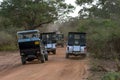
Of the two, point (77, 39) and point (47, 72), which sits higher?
point (77, 39)

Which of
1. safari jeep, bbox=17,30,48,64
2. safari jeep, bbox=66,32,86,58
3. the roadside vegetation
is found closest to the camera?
safari jeep, bbox=17,30,48,64

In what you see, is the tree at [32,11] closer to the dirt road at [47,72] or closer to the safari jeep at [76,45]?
the safari jeep at [76,45]

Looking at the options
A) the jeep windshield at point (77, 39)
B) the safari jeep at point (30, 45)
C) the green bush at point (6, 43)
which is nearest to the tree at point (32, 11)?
the green bush at point (6, 43)

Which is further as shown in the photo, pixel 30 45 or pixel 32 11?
pixel 32 11

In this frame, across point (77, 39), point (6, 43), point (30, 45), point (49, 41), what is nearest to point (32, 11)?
point (6, 43)

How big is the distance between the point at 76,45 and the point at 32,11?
23041 mm

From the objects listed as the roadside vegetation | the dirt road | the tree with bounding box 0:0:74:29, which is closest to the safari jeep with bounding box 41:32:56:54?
the roadside vegetation

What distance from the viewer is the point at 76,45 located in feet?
131

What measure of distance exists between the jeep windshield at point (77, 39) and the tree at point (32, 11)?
19.4 meters

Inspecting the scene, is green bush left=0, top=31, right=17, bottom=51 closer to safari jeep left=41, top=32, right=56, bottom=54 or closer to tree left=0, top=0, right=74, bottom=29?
tree left=0, top=0, right=74, bottom=29

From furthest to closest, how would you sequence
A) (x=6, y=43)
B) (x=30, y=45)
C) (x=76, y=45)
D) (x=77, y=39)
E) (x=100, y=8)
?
(x=6, y=43) < (x=100, y=8) < (x=77, y=39) < (x=76, y=45) < (x=30, y=45)

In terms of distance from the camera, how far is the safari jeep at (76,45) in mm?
39344

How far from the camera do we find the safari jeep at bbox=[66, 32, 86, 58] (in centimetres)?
3934

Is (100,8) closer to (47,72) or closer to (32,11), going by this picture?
(32,11)
